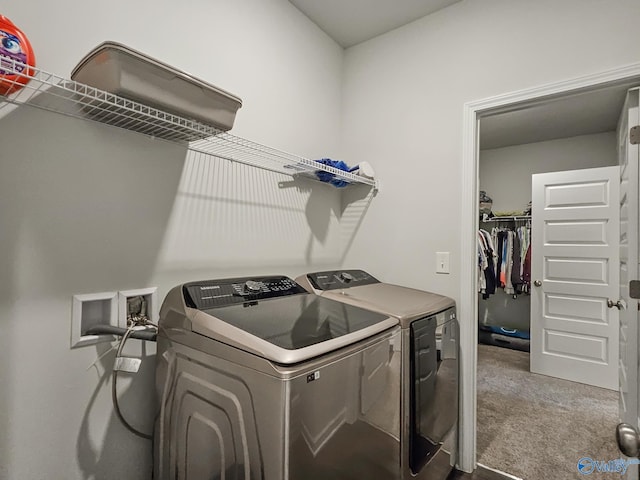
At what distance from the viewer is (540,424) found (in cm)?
235

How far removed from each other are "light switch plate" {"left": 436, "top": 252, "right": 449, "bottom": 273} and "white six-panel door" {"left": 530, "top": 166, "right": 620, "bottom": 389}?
205 cm

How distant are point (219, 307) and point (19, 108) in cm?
85

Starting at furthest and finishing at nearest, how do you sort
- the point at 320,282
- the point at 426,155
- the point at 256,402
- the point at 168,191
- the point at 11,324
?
the point at 426,155, the point at 320,282, the point at 168,191, the point at 11,324, the point at 256,402

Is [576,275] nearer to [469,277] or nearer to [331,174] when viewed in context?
[469,277]

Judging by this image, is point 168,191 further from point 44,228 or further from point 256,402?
point 256,402

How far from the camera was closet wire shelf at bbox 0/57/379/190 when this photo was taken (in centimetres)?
91

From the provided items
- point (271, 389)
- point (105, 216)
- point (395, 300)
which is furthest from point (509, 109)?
point (105, 216)

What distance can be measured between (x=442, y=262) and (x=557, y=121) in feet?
8.91

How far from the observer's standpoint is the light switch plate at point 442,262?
1880mm

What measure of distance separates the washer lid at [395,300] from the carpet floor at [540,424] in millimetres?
1064

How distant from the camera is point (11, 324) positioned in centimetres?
98

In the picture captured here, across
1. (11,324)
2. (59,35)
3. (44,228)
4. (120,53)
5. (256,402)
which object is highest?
(59,35)

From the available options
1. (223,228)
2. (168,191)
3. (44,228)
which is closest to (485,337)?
(223,228)

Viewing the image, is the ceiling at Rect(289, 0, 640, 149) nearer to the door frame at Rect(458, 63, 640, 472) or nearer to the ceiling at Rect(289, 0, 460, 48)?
the ceiling at Rect(289, 0, 460, 48)
